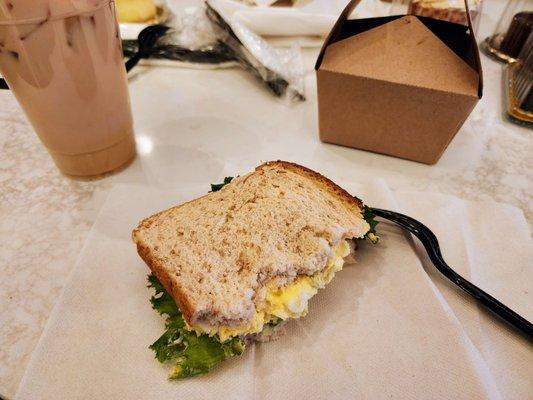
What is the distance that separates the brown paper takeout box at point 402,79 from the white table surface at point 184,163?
4.7 inches

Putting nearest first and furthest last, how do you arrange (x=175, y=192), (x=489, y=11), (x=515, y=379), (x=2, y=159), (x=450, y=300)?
1. (x=515, y=379)
2. (x=450, y=300)
3. (x=175, y=192)
4. (x=2, y=159)
5. (x=489, y=11)

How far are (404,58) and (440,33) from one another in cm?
14

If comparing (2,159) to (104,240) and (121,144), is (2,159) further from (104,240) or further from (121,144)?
(104,240)

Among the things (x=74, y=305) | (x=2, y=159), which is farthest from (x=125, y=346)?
(x=2, y=159)

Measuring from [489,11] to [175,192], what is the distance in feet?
8.06

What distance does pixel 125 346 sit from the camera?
704mm

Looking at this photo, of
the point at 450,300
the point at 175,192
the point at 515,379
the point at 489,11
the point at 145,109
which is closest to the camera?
the point at 515,379

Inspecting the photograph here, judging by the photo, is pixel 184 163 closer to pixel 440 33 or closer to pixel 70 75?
pixel 70 75

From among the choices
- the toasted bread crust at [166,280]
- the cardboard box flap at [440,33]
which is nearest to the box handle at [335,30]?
the cardboard box flap at [440,33]

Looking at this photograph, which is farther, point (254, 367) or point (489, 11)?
point (489, 11)

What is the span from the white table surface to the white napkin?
4.1 inches

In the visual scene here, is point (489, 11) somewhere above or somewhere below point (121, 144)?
above

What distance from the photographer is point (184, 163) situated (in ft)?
3.91

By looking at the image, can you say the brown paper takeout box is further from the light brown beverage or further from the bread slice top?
the light brown beverage
